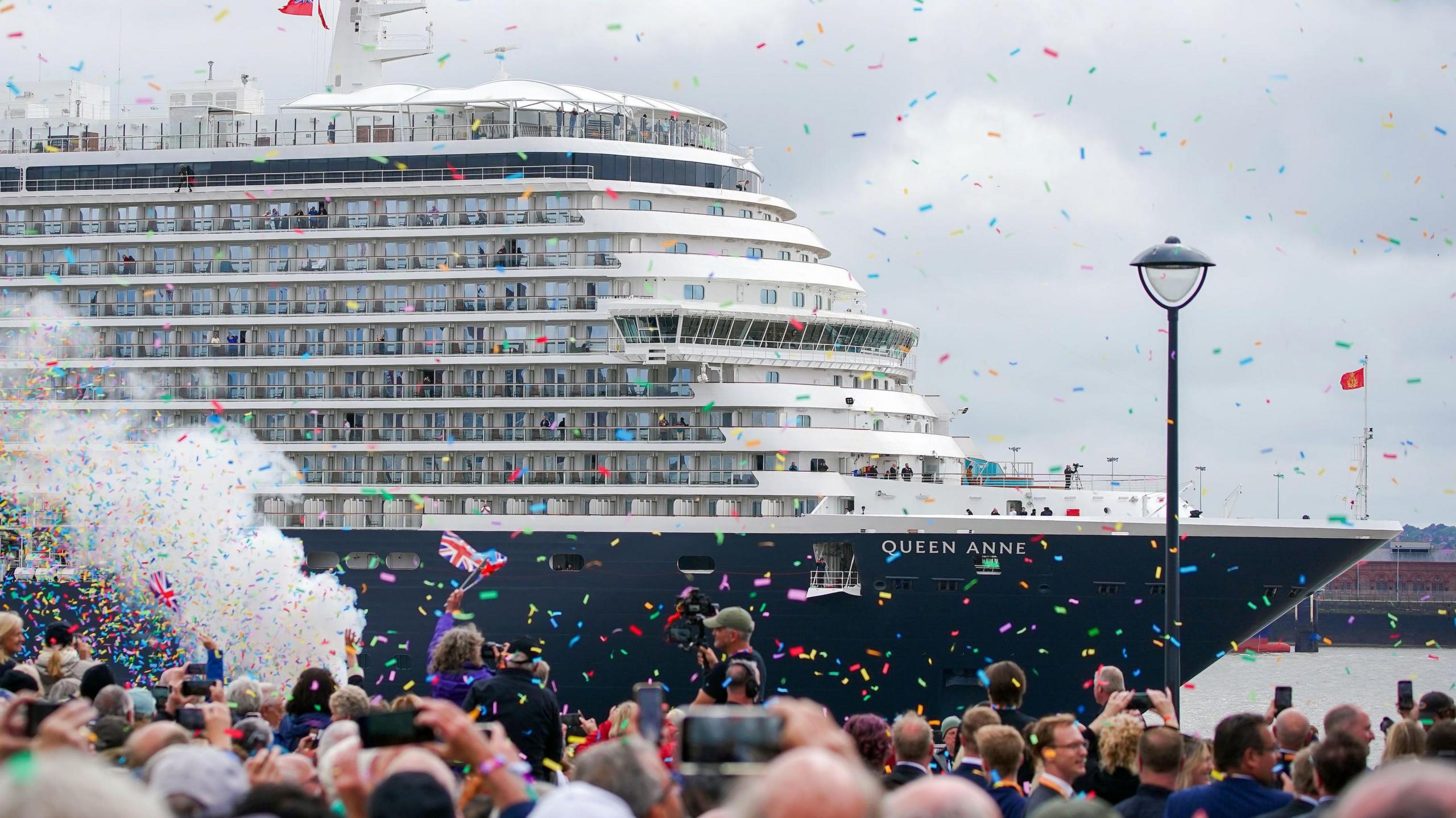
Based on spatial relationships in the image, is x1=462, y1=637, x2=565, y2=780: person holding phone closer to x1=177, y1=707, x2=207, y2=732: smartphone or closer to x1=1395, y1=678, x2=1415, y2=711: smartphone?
x1=177, y1=707, x2=207, y2=732: smartphone

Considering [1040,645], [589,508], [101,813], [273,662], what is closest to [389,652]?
[273,662]

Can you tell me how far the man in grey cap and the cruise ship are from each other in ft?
68.5

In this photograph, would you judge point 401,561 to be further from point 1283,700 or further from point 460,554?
point 1283,700

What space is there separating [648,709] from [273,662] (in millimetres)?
28514

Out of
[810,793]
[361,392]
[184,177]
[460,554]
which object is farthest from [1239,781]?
[184,177]

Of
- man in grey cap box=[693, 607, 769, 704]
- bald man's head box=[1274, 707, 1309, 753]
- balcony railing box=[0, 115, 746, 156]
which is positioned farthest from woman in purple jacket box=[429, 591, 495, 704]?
balcony railing box=[0, 115, 746, 156]

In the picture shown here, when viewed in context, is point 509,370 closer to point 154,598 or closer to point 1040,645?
point 154,598

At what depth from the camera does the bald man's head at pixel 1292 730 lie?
9.46 metres

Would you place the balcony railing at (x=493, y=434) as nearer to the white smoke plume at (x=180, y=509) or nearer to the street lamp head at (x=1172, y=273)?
the white smoke plume at (x=180, y=509)

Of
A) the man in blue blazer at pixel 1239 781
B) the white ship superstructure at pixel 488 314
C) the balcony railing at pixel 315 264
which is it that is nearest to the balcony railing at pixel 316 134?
the white ship superstructure at pixel 488 314

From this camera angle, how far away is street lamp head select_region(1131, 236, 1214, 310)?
13039 millimetres

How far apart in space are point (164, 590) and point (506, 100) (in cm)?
1106

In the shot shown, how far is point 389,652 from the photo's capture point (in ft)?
114

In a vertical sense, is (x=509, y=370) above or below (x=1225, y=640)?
above
